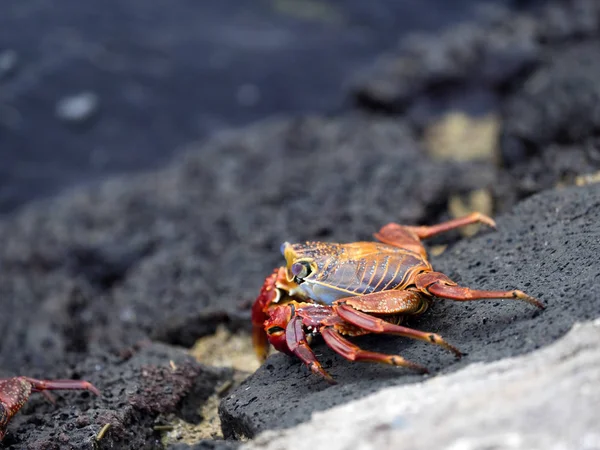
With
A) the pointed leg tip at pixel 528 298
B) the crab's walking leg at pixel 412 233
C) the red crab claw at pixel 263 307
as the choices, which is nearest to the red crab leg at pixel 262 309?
the red crab claw at pixel 263 307

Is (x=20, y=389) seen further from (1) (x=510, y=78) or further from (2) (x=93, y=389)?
(1) (x=510, y=78)

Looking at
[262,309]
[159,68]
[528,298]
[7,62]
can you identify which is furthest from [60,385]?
[159,68]

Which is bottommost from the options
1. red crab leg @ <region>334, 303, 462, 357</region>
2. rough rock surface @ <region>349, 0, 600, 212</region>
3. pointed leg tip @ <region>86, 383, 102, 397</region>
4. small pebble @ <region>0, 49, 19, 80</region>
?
pointed leg tip @ <region>86, 383, 102, 397</region>

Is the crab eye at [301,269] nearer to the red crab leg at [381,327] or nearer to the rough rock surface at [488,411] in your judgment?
the red crab leg at [381,327]

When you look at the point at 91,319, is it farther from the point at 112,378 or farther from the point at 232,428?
the point at 232,428

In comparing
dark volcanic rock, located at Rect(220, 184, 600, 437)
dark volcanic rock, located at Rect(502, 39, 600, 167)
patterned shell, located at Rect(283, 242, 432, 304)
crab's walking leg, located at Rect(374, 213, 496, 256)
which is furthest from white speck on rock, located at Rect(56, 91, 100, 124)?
dark volcanic rock, located at Rect(220, 184, 600, 437)

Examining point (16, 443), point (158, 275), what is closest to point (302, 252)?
point (16, 443)

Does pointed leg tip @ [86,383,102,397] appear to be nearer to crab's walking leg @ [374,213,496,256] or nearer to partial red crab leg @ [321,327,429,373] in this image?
partial red crab leg @ [321,327,429,373]
